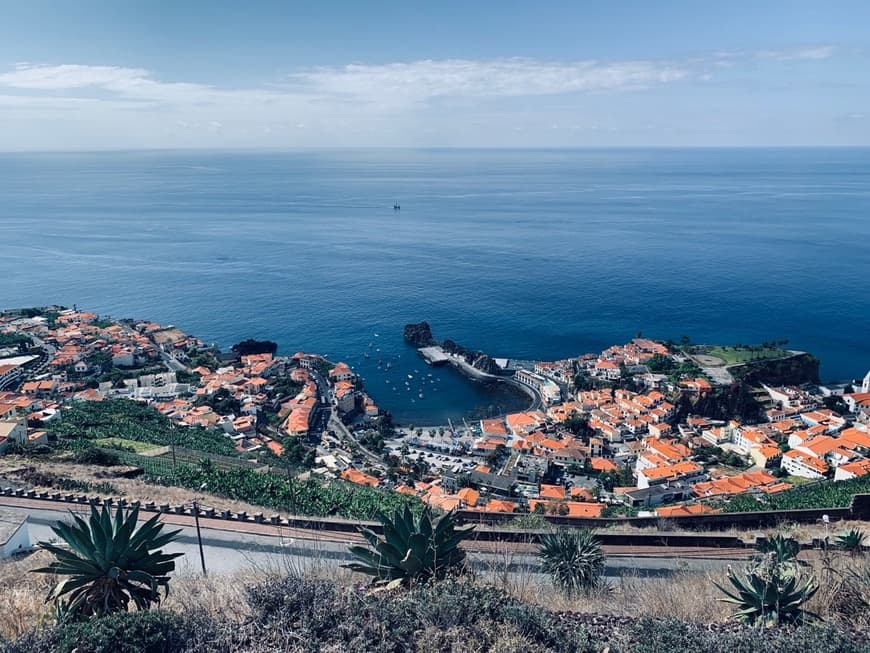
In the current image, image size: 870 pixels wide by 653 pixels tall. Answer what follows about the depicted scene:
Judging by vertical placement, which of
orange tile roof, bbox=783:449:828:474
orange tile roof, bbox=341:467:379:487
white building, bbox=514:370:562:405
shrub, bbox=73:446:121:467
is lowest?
white building, bbox=514:370:562:405

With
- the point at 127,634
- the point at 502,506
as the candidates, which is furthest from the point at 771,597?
the point at 502,506

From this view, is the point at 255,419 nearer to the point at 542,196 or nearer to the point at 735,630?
the point at 735,630

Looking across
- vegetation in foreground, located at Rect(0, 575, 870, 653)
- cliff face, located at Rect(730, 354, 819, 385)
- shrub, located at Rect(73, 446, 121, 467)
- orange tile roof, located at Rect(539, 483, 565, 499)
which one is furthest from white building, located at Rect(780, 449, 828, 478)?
shrub, located at Rect(73, 446, 121, 467)

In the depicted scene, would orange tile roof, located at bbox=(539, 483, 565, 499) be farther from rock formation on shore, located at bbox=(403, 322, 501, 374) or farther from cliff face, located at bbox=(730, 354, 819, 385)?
cliff face, located at bbox=(730, 354, 819, 385)

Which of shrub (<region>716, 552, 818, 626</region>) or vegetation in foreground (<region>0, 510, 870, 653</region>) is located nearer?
vegetation in foreground (<region>0, 510, 870, 653</region>)

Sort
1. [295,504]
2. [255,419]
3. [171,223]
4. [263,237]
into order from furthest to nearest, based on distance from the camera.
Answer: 1. [171,223]
2. [263,237]
3. [255,419]
4. [295,504]

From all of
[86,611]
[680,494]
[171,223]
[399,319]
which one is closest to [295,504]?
[86,611]
